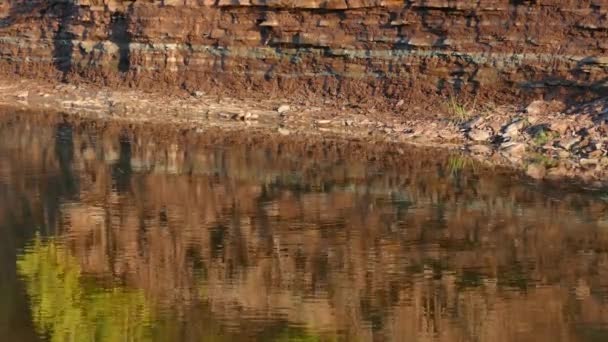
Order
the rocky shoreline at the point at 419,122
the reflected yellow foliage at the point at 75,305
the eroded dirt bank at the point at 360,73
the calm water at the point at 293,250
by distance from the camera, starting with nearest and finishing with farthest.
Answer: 1. the reflected yellow foliage at the point at 75,305
2. the calm water at the point at 293,250
3. the rocky shoreline at the point at 419,122
4. the eroded dirt bank at the point at 360,73

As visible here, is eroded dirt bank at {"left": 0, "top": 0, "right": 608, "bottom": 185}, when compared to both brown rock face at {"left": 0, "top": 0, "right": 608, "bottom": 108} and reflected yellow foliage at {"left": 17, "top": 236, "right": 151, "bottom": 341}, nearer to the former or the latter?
brown rock face at {"left": 0, "top": 0, "right": 608, "bottom": 108}

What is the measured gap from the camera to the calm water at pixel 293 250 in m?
8.42

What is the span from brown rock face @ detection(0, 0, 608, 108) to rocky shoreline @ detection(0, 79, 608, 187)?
464 millimetres

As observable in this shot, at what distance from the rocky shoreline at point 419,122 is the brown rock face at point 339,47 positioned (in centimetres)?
46

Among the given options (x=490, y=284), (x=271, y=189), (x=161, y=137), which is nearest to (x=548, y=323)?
(x=490, y=284)

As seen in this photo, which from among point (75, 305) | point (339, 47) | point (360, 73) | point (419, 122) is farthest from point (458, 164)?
point (75, 305)

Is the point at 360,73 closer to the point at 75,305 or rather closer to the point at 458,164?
the point at 458,164

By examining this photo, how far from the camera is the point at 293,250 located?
35.0ft

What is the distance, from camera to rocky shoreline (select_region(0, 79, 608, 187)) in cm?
1636

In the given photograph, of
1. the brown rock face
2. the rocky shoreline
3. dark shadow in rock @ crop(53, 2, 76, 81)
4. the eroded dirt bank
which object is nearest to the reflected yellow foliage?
the rocky shoreline

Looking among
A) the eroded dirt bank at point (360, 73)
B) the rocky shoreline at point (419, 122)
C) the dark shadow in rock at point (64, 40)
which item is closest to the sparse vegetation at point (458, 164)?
the rocky shoreline at point (419, 122)

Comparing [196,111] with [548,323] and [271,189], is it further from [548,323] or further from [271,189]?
[548,323]

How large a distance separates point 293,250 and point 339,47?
11290 mm

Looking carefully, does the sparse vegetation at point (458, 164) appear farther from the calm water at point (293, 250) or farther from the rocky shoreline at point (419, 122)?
the rocky shoreline at point (419, 122)
